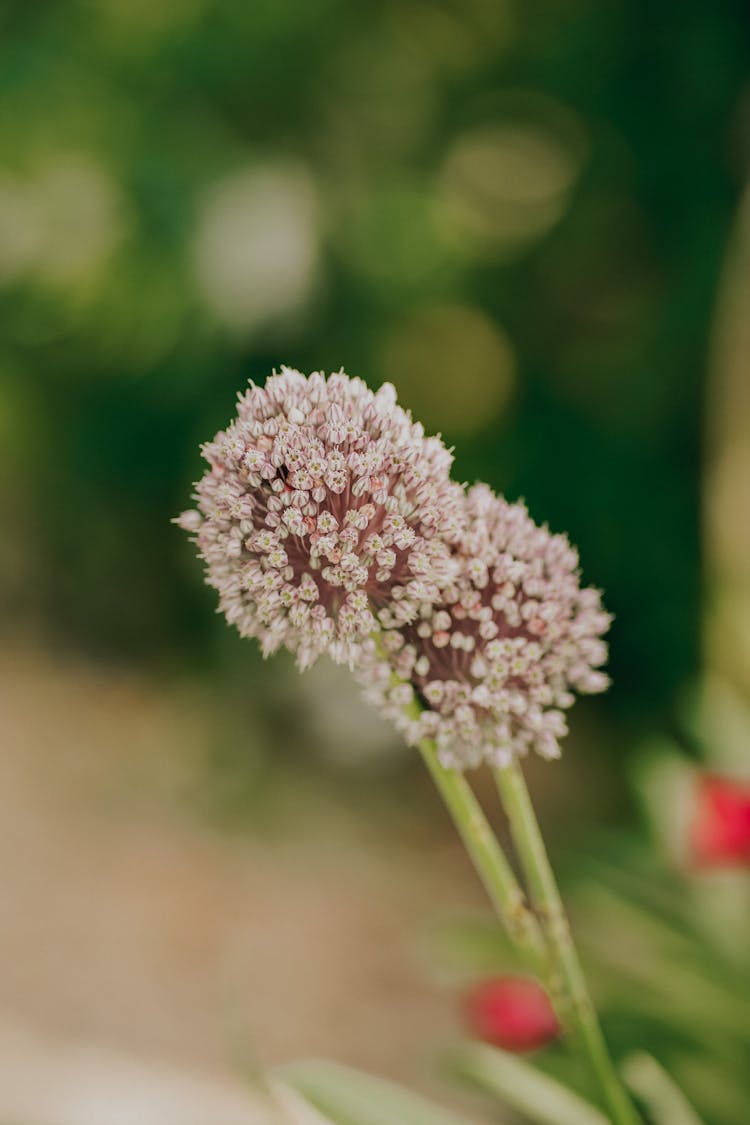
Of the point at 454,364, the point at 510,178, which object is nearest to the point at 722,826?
the point at 454,364

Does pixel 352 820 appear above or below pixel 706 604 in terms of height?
below

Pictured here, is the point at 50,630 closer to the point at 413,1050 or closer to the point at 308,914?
the point at 308,914

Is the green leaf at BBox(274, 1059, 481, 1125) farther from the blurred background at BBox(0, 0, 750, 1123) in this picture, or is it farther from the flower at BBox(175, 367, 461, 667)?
the blurred background at BBox(0, 0, 750, 1123)

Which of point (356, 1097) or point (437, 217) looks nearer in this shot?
point (356, 1097)

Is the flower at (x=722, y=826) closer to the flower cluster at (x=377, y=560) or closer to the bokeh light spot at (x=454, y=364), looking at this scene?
the flower cluster at (x=377, y=560)

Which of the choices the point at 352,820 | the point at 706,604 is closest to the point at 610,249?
the point at 706,604

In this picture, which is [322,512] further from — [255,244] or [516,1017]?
[255,244]

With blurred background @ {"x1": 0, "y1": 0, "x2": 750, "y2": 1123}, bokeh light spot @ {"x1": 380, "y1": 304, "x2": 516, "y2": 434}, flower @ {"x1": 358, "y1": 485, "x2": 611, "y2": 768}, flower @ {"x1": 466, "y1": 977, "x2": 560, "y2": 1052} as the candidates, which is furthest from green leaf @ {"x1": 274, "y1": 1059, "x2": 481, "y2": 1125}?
bokeh light spot @ {"x1": 380, "y1": 304, "x2": 516, "y2": 434}
